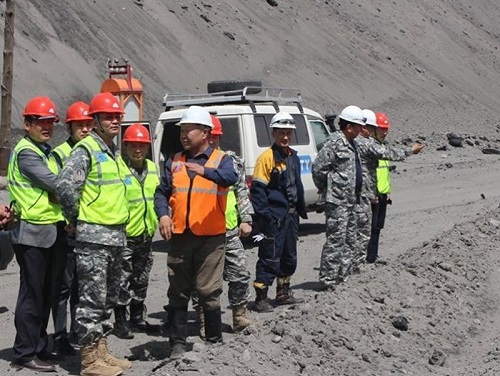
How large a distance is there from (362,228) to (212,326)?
3.65 metres

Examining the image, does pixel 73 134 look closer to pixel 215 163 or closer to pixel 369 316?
pixel 215 163

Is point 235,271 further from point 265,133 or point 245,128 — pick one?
point 265,133

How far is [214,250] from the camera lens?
312 inches

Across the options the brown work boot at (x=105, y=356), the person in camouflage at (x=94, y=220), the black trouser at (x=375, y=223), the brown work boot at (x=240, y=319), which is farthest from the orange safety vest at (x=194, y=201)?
the black trouser at (x=375, y=223)

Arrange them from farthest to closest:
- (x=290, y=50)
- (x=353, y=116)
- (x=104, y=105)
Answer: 1. (x=290, y=50)
2. (x=353, y=116)
3. (x=104, y=105)

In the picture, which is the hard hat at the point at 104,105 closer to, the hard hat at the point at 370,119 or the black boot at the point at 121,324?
the black boot at the point at 121,324

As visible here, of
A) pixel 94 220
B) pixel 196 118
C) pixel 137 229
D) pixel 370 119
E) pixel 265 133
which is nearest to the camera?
pixel 94 220

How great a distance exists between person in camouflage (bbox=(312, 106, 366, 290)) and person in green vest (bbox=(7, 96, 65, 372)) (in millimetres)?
3663

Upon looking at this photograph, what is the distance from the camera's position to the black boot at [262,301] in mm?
10430

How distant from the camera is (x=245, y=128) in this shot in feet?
49.0

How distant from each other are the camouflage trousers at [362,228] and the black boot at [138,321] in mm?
2781

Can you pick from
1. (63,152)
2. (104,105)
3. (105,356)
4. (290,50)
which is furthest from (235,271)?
(290,50)

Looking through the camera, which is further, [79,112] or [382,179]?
[382,179]

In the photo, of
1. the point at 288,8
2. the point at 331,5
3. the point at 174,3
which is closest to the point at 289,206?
the point at 174,3
